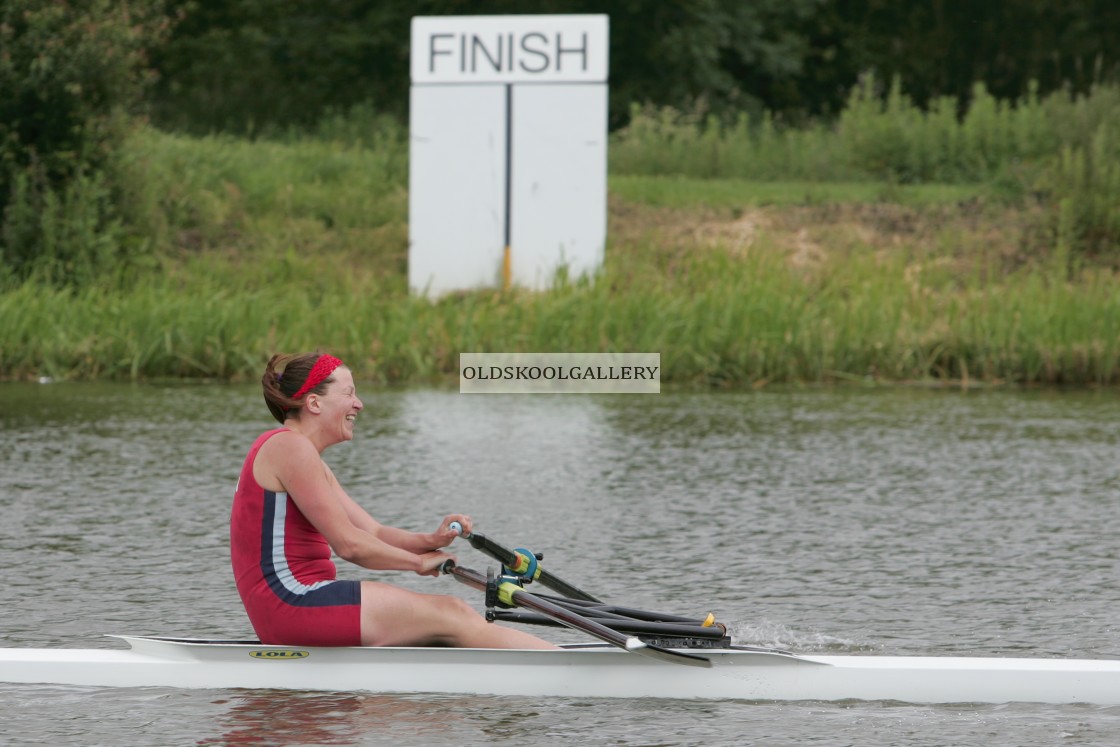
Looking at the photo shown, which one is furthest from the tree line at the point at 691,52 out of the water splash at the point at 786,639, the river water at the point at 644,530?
the water splash at the point at 786,639

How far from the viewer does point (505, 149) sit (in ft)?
71.0

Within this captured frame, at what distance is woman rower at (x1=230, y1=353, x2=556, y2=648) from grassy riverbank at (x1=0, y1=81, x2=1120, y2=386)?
37.0 feet

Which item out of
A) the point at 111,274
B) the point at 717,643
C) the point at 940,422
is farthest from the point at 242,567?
the point at 111,274

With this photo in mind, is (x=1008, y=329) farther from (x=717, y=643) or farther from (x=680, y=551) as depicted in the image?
(x=717, y=643)

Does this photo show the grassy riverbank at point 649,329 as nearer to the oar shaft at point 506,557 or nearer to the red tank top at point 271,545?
the oar shaft at point 506,557

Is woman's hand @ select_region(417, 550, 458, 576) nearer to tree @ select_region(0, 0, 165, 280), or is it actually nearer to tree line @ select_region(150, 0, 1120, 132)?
tree @ select_region(0, 0, 165, 280)

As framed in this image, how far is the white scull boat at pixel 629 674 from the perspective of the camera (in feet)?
21.5

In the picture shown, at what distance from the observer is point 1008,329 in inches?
718

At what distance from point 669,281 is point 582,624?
14.3 m

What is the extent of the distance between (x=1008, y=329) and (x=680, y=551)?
942cm

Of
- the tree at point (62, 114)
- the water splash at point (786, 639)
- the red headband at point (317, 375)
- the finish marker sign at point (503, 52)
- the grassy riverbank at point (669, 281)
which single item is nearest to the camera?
the red headband at point (317, 375)

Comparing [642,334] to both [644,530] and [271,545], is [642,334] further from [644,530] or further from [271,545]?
[271,545]

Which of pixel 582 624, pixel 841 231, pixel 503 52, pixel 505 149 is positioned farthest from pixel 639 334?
pixel 582 624

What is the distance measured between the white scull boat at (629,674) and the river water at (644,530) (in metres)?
0.06
